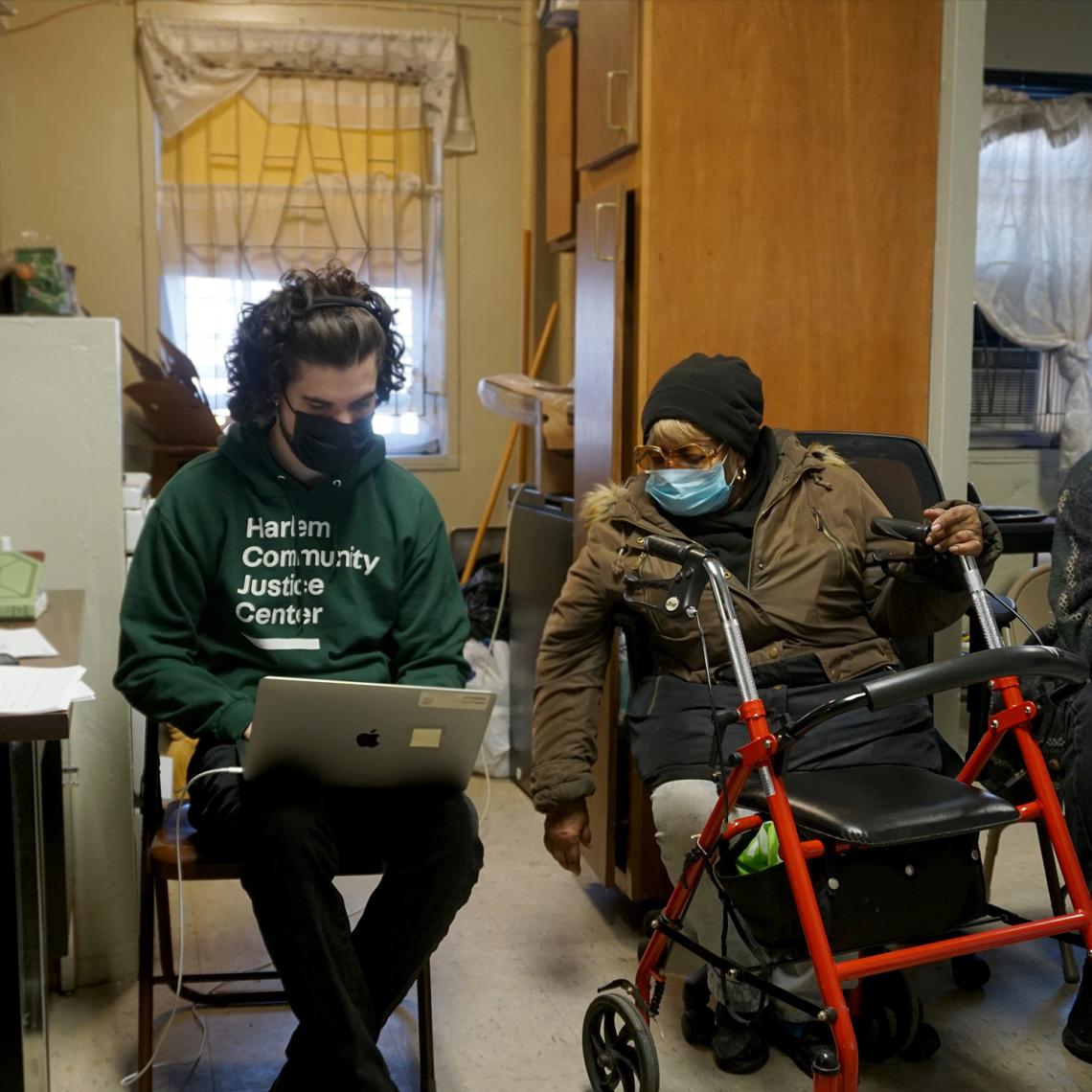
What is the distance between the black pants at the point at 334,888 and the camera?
1590 millimetres

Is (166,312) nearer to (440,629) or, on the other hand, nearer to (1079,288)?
(440,629)

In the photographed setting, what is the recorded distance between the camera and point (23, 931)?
1.54m

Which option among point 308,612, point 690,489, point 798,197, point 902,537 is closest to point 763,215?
point 798,197

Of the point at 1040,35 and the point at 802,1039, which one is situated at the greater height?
the point at 1040,35

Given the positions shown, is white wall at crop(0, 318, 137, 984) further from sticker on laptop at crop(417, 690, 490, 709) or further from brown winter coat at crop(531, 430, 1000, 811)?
sticker on laptop at crop(417, 690, 490, 709)

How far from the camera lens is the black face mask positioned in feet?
→ 6.05

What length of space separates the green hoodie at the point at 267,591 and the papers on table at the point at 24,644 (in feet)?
0.38

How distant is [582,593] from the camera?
210 cm

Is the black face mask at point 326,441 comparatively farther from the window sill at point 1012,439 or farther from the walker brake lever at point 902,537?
the window sill at point 1012,439

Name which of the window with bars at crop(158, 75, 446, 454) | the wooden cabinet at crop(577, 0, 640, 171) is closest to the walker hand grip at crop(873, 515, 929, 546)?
the wooden cabinet at crop(577, 0, 640, 171)

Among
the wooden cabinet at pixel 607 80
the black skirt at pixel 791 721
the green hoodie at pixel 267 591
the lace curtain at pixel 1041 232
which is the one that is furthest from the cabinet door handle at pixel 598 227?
the lace curtain at pixel 1041 232

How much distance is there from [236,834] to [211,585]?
37 centimetres

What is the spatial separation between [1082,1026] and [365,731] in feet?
4.16

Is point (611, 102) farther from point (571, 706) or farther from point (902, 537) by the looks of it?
point (571, 706)
